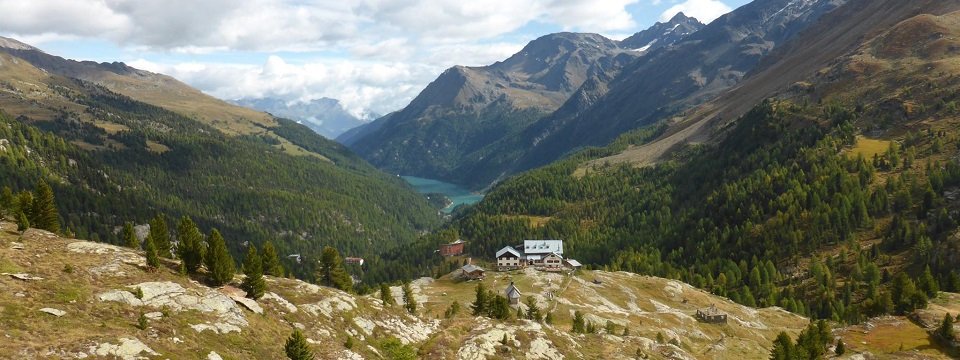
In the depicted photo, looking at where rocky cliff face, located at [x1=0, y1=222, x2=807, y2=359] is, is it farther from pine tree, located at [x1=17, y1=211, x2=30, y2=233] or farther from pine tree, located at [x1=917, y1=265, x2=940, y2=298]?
pine tree, located at [x1=917, y1=265, x2=940, y2=298]

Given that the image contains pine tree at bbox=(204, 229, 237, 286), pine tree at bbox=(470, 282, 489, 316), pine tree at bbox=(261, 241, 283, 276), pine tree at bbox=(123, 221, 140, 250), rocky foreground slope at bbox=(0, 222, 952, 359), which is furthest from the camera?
pine tree at bbox=(470, 282, 489, 316)

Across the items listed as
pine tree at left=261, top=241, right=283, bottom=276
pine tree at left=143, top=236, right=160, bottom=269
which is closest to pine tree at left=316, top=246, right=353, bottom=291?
pine tree at left=261, top=241, right=283, bottom=276

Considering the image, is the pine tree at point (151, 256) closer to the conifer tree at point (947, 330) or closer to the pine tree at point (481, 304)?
the pine tree at point (481, 304)

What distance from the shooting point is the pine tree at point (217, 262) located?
5300 cm

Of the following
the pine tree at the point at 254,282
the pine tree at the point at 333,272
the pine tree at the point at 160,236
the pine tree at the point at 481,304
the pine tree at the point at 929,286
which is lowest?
the pine tree at the point at 929,286

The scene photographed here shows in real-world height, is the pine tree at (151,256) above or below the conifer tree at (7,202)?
below

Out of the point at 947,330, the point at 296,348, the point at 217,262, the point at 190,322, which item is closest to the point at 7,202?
the point at 217,262

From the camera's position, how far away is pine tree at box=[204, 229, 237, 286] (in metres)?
53.0

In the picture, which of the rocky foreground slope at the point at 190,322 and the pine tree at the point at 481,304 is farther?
the pine tree at the point at 481,304

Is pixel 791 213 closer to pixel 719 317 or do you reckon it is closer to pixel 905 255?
pixel 905 255

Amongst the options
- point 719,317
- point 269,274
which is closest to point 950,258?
Answer: point 719,317

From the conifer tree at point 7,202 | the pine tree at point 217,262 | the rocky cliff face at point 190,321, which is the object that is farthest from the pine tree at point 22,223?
the pine tree at point 217,262

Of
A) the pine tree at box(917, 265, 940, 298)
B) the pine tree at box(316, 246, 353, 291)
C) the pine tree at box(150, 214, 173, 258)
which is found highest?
the pine tree at box(150, 214, 173, 258)

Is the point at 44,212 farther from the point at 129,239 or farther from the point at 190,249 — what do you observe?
the point at 190,249
